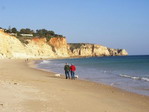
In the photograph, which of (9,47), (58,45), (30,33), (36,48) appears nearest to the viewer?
(9,47)

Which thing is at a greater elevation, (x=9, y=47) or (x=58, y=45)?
(x=58, y=45)

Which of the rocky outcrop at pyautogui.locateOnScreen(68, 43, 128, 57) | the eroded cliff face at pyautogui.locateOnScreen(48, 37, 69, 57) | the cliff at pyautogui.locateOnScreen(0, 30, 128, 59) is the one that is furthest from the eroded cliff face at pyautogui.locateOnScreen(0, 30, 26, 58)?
the rocky outcrop at pyautogui.locateOnScreen(68, 43, 128, 57)

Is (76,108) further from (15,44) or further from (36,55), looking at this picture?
(36,55)

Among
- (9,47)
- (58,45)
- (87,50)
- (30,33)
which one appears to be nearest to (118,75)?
(9,47)

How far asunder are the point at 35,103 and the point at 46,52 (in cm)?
10590

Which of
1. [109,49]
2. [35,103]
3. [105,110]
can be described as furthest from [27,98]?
[109,49]

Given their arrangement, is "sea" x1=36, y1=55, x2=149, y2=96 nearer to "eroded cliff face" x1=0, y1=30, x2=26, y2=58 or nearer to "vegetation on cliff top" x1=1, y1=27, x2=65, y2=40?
"eroded cliff face" x1=0, y1=30, x2=26, y2=58

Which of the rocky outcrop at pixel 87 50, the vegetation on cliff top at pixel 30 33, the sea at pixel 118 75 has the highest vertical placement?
the vegetation on cliff top at pixel 30 33

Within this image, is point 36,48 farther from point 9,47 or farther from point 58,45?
point 9,47

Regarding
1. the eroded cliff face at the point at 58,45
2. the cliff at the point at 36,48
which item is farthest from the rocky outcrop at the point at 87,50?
the eroded cliff face at the point at 58,45

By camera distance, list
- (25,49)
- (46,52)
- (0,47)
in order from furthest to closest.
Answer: (46,52)
(25,49)
(0,47)

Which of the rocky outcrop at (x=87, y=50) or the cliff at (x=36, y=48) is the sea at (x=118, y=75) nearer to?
the cliff at (x=36, y=48)

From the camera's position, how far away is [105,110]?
25.6 feet

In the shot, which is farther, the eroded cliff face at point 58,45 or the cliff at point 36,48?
the eroded cliff face at point 58,45
